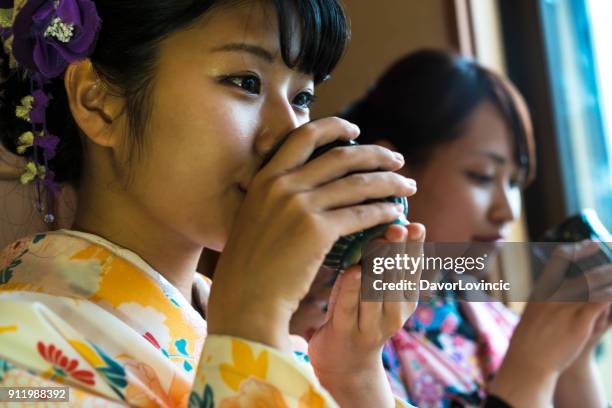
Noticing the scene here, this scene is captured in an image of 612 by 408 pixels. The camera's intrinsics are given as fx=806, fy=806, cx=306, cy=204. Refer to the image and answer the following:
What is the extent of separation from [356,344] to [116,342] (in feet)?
1.00

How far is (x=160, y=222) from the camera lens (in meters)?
1.01

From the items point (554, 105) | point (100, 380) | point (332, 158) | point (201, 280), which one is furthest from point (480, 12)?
point (100, 380)

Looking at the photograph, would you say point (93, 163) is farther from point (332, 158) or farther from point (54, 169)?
point (332, 158)

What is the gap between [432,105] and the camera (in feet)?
6.14

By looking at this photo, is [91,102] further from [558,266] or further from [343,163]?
[558,266]

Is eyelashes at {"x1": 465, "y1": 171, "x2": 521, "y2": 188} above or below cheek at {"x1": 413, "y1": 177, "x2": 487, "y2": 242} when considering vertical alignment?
above

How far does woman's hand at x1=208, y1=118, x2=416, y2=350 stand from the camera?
794 millimetres

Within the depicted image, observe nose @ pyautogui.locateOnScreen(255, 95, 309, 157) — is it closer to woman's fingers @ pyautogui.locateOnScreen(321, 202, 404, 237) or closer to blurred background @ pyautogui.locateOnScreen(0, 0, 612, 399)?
woman's fingers @ pyautogui.locateOnScreen(321, 202, 404, 237)

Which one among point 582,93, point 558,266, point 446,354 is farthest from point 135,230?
point 582,93

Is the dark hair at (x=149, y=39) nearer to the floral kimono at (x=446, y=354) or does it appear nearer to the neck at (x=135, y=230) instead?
the neck at (x=135, y=230)

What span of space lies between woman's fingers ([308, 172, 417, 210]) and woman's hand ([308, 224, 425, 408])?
155mm

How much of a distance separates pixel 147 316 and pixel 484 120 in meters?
1.15

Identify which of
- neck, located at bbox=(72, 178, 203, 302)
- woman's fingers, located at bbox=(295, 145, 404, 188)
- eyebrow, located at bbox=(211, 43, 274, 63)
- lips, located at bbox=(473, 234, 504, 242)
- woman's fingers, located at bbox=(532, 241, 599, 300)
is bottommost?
lips, located at bbox=(473, 234, 504, 242)

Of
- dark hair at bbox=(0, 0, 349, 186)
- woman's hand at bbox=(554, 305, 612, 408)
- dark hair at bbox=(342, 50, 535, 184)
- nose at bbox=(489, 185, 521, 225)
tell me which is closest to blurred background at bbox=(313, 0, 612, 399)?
dark hair at bbox=(342, 50, 535, 184)
